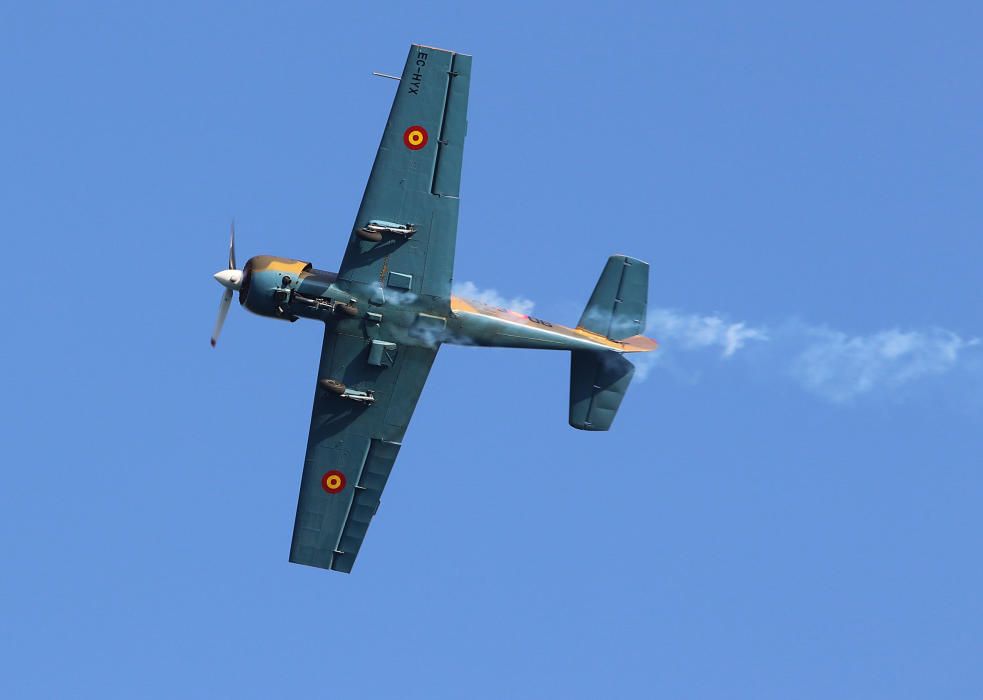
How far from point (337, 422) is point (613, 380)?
6620 millimetres

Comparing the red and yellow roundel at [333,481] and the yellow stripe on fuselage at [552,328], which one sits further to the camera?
the red and yellow roundel at [333,481]

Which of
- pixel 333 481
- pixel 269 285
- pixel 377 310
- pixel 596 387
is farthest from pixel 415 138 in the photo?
pixel 333 481

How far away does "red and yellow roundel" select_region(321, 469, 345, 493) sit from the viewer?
40906 millimetres

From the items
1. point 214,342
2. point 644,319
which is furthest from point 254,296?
point 644,319

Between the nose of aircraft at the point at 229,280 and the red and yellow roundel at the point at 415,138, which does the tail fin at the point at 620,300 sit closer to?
the red and yellow roundel at the point at 415,138

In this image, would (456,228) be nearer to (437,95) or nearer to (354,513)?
(437,95)

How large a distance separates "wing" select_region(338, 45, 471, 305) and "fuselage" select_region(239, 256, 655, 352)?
33 cm

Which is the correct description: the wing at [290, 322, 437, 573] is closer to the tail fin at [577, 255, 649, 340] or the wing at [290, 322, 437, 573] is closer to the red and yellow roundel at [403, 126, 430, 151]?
the tail fin at [577, 255, 649, 340]

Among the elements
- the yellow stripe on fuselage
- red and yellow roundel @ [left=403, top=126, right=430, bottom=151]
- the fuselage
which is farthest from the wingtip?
red and yellow roundel @ [left=403, top=126, right=430, bottom=151]

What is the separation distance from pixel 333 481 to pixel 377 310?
15.1 ft

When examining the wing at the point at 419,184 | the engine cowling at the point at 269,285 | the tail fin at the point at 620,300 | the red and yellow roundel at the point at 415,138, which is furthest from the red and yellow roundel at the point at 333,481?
the red and yellow roundel at the point at 415,138

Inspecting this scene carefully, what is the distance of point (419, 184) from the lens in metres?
38.2

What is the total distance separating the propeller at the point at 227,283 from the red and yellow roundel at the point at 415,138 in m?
4.98

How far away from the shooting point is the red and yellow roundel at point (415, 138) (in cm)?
3784
